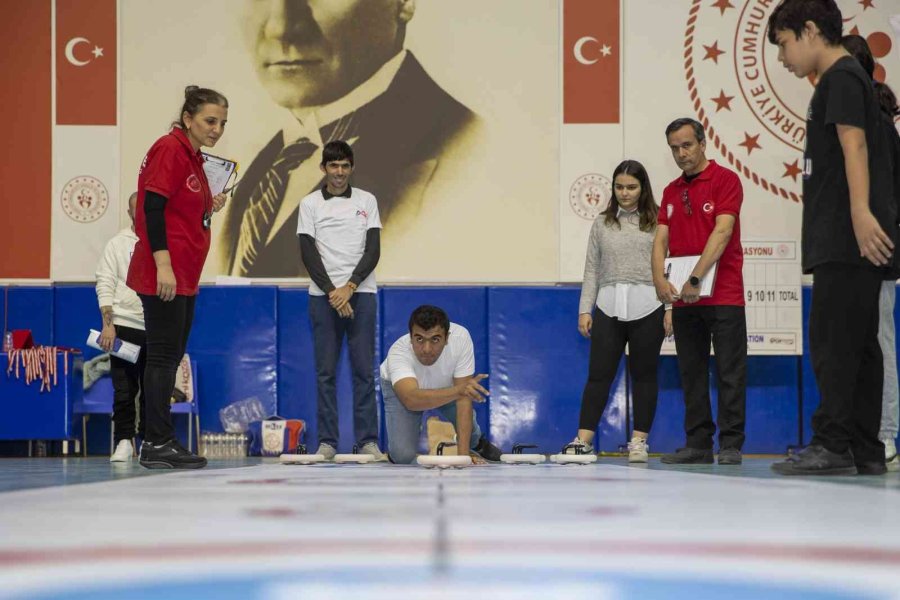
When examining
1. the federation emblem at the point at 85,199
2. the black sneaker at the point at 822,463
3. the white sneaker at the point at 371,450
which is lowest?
the white sneaker at the point at 371,450

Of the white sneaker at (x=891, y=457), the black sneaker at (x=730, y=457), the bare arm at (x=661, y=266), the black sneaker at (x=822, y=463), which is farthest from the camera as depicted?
the bare arm at (x=661, y=266)

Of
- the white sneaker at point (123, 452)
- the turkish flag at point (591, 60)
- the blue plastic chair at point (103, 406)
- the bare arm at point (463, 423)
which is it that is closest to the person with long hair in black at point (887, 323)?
the bare arm at point (463, 423)

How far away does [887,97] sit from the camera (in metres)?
3.77

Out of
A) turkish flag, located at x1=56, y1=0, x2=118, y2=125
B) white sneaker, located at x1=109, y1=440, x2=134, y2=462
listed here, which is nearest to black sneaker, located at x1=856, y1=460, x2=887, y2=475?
white sneaker, located at x1=109, y1=440, x2=134, y2=462

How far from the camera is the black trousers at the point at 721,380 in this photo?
437 cm

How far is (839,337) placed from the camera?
3.01 metres

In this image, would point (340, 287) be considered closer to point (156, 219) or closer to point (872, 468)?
point (156, 219)

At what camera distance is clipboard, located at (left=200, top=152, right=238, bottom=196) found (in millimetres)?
4091

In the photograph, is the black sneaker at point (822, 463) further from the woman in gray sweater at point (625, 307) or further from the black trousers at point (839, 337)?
the woman in gray sweater at point (625, 307)

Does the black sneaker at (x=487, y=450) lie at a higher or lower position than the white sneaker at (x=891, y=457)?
lower

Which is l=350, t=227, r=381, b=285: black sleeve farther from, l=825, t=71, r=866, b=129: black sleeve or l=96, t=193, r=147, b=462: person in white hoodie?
l=825, t=71, r=866, b=129: black sleeve

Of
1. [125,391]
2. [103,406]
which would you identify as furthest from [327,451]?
[103,406]

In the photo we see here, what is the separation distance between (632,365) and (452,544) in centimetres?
371

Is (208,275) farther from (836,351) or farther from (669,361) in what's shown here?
(836,351)
